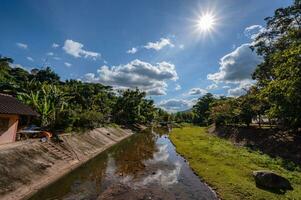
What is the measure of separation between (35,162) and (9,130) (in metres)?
6.24

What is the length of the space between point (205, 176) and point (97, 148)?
813 inches

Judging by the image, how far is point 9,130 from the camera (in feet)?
79.3

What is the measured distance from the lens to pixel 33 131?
28391 millimetres

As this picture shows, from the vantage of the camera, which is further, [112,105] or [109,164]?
[112,105]

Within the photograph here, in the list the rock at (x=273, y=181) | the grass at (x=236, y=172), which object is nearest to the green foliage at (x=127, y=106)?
the grass at (x=236, y=172)

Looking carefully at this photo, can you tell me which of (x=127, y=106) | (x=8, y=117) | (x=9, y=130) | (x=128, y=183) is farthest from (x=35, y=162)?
(x=127, y=106)

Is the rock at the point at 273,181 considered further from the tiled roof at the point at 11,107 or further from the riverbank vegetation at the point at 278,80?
the tiled roof at the point at 11,107

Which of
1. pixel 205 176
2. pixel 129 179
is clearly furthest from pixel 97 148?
pixel 205 176

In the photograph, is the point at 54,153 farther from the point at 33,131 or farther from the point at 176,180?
the point at 176,180

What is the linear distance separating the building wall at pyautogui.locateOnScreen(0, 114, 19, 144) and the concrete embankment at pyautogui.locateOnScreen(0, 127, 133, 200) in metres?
1.53

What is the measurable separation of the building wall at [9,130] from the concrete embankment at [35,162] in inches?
60.1

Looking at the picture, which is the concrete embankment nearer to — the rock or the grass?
the grass

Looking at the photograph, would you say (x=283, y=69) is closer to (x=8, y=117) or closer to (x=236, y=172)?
(x=236, y=172)

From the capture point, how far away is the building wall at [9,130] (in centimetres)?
2308
